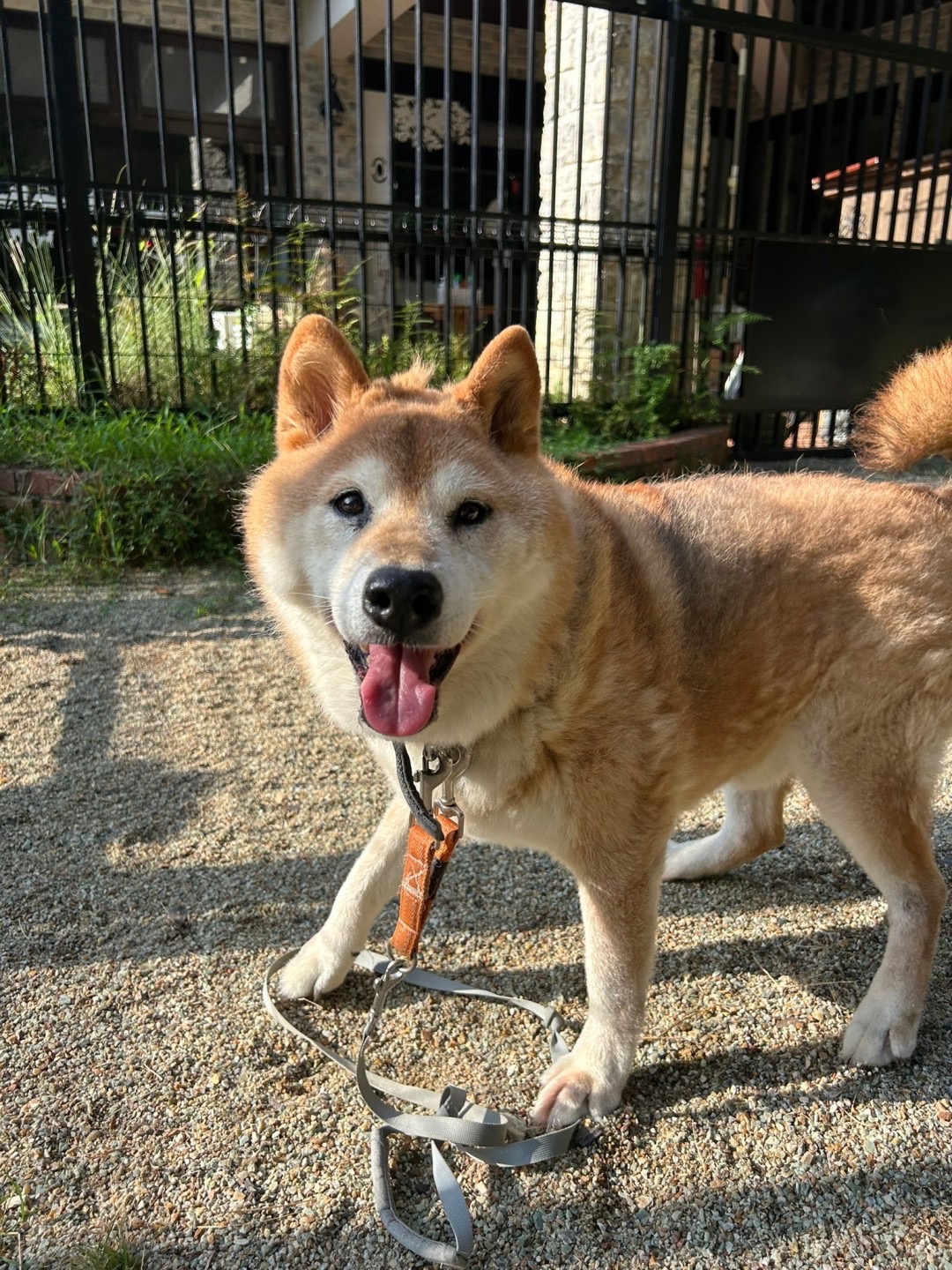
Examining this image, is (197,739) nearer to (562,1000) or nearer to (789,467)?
(562,1000)

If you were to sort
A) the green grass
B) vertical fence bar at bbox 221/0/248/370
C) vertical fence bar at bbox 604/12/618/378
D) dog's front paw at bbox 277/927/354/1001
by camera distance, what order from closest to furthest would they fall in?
1. dog's front paw at bbox 277/927/354/1001
2. the green grass
3. vertical fence bar at bbox 221/0/248/370
4. vertical fence bar at bbox 604/12/618/378

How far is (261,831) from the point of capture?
2973 millimetres

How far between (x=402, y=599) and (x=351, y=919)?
1.05 meters

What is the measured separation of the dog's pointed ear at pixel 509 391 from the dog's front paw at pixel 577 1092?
4.74ft

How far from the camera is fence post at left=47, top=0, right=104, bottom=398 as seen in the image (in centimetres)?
562

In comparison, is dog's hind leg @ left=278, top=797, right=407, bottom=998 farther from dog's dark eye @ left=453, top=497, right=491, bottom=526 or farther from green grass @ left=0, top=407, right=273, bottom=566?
green grass @ left=0, top=407, right=273, bottom=566

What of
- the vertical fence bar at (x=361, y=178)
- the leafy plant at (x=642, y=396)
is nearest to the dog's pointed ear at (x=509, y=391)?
the vertical fence bar at (x=361, y=178)

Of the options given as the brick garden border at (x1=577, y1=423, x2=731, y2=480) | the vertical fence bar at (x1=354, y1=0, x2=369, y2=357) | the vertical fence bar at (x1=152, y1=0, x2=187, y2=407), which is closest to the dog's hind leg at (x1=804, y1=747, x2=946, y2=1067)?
the brick garden border at (x1=577, y1=423, x2=731, y2=480)

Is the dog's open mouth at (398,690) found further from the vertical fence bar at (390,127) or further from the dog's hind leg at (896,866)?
the vertical fence bar at (390,127)

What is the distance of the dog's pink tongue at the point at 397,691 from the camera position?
173 cm

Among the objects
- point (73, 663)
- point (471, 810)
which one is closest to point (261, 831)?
point (471, 810)

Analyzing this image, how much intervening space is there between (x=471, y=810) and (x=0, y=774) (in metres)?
2.09

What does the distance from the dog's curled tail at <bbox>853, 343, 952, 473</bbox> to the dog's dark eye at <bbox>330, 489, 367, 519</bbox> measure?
1.59 metres

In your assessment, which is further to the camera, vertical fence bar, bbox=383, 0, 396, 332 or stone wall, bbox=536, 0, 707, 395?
stone wall, bbox=536, 0, 707, 395
